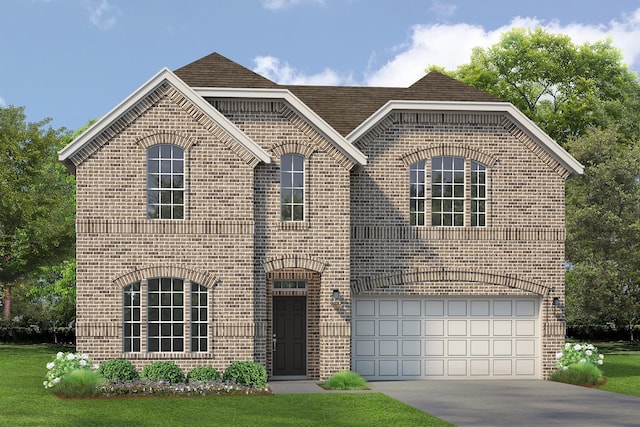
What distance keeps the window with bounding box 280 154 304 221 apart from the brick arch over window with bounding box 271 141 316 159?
0.16 m

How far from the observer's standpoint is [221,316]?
77.5ft

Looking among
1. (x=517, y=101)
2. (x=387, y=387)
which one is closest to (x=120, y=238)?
(x=387, y=387)

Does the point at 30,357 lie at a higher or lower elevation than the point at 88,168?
lower

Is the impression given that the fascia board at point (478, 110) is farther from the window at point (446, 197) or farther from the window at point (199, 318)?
the window at point (199, 318)

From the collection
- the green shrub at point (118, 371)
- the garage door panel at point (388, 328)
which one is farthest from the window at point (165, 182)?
the garage door panel at point (388, 328)

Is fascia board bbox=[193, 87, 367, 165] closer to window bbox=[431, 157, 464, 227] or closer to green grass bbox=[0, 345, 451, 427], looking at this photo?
window bbox=[431, 157, 464, 227]

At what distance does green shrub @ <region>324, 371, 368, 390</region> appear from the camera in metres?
23.1

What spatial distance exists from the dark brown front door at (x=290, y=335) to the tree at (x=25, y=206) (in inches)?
735

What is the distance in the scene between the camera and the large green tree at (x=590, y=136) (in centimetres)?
3947

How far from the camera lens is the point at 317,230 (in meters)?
24.6

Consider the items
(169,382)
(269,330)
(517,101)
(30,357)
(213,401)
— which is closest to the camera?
(213,401)

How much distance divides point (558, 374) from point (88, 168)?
14266 mm

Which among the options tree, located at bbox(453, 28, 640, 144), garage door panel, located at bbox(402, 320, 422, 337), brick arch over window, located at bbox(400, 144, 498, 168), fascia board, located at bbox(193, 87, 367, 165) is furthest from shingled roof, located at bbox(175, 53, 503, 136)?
tree, located at bbox(453, 28, 640, 144)

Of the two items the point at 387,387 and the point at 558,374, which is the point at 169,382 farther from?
the point at 558,374
